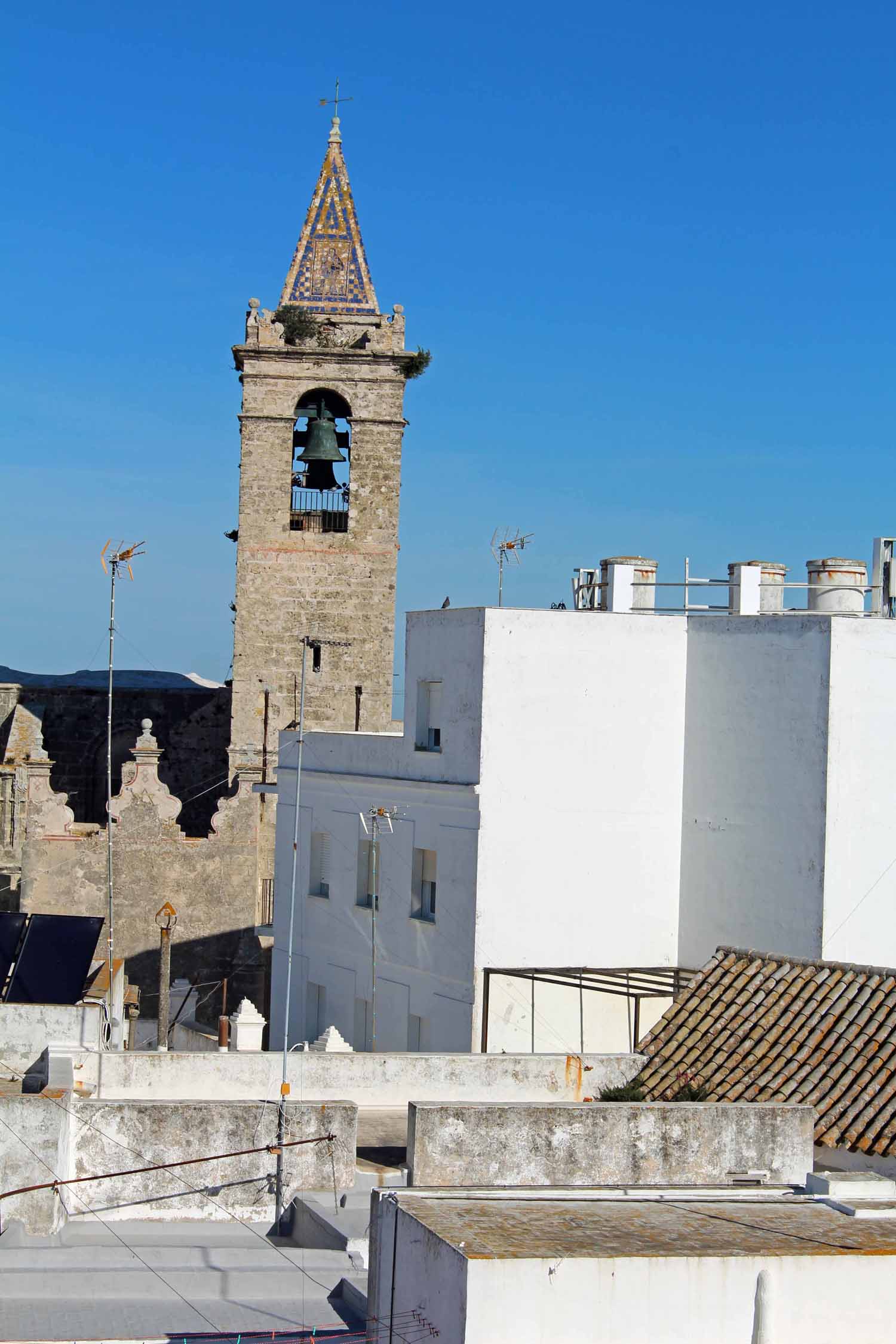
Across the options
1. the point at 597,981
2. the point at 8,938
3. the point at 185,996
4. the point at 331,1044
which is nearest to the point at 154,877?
the point at 185,996

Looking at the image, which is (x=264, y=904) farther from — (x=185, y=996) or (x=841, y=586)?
(x=841, y=586)

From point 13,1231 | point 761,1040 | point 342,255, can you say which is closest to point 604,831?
point 761,1040

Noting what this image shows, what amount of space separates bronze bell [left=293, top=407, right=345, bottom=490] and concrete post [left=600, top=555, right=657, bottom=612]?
962cm

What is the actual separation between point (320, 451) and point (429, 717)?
1042cm

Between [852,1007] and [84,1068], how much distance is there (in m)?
7.28

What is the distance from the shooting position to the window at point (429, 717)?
21.9m

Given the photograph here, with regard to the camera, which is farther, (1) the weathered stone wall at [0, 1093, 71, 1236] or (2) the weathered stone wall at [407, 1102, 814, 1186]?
(2) the weathered stone wall at [407, 1102, 814, 1186]

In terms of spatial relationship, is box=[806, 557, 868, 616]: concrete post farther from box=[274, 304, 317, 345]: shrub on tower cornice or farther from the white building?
box=[274, 304, 317, 345]: shrub on tower cornice

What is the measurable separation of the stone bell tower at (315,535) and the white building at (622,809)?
9.18m

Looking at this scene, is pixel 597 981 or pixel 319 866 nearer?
pixel 597 981

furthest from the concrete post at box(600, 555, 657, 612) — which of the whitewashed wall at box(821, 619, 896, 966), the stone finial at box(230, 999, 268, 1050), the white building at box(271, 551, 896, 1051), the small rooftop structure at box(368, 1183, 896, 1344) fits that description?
the small rooftop structure at box(368, 1183, 896, 1344)

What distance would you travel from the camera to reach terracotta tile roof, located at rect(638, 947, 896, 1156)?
1566cm

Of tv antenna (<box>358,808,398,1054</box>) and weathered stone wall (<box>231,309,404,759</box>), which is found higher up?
weathered stone wall (<box>231,309,404,759</box>)

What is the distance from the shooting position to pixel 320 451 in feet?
103
